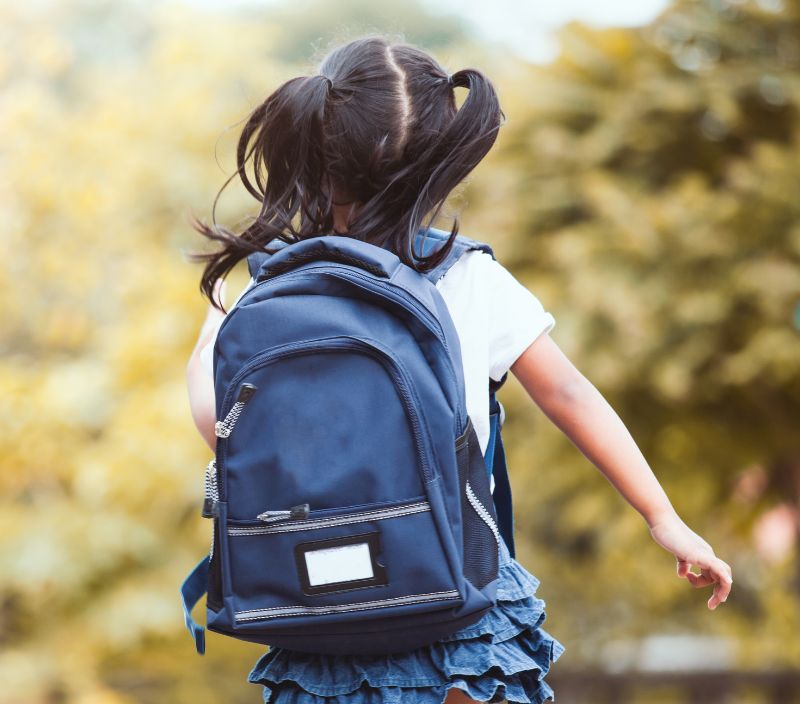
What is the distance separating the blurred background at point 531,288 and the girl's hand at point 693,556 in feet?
6.15

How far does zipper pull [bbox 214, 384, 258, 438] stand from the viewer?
1.16m

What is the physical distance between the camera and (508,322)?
1.31 metres

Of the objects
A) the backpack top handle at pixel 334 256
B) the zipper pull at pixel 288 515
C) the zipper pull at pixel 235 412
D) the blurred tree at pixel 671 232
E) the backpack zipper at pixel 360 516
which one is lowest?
the backpack zipper at pixel 360 516

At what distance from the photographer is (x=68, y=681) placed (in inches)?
184

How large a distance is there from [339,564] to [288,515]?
0.26ft

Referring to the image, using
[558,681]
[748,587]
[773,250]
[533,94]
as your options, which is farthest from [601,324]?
[748,587]

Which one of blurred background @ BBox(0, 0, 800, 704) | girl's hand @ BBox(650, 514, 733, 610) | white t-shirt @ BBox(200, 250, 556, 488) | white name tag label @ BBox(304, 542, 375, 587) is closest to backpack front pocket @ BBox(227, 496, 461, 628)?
white name tag label @ BBox(304, 542, 375, 587)

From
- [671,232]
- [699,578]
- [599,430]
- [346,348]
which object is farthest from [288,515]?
[671,232]

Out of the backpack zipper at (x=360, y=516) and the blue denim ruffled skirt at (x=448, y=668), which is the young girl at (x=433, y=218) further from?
the backpack zipper at (x=360, y=516)

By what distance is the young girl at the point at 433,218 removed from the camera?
50.6 inches

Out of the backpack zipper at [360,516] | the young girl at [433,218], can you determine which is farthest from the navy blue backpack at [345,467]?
the young girl at [433,218]

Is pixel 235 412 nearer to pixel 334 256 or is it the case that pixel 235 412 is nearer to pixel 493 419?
pixel 334 256

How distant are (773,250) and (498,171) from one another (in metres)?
1.14

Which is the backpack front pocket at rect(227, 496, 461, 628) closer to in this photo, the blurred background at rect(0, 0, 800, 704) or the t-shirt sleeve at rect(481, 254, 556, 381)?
the t-shirt sleeve at rect(481, 254, 556, 381)
